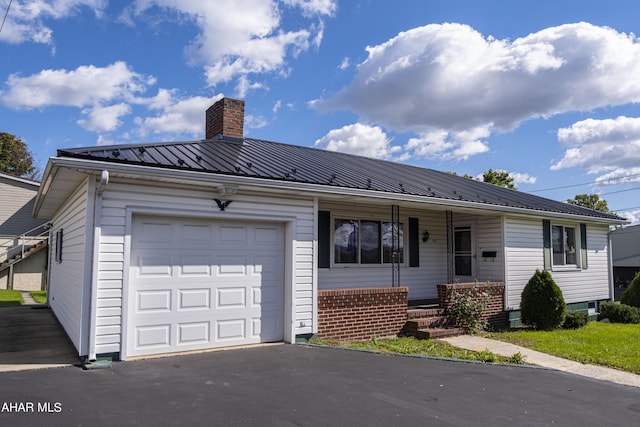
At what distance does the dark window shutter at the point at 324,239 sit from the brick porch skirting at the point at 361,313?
1613 millimetres

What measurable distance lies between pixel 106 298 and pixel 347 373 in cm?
349

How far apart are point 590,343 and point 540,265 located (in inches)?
123

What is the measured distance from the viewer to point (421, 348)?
8422mm

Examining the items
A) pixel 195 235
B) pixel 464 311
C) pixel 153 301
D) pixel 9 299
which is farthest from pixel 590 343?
pixel 9 299

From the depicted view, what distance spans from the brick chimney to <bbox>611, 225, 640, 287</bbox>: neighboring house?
3104cm

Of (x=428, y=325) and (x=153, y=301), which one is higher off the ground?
(x=153, y=301)

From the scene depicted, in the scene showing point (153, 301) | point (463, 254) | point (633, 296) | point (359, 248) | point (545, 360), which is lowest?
point (545, 360)

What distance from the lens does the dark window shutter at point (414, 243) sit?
12062mm

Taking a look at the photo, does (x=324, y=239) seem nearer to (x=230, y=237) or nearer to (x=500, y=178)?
(x=230, y=237)

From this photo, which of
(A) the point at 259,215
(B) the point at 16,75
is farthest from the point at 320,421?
(B) the point at 16,75

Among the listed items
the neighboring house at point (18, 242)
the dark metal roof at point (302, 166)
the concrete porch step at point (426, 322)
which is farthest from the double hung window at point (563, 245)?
the neighboring house at point (18, 242)

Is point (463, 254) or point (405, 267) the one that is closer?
point (405, 267)

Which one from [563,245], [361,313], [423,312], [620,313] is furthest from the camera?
[620,313]

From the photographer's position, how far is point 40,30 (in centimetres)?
965
